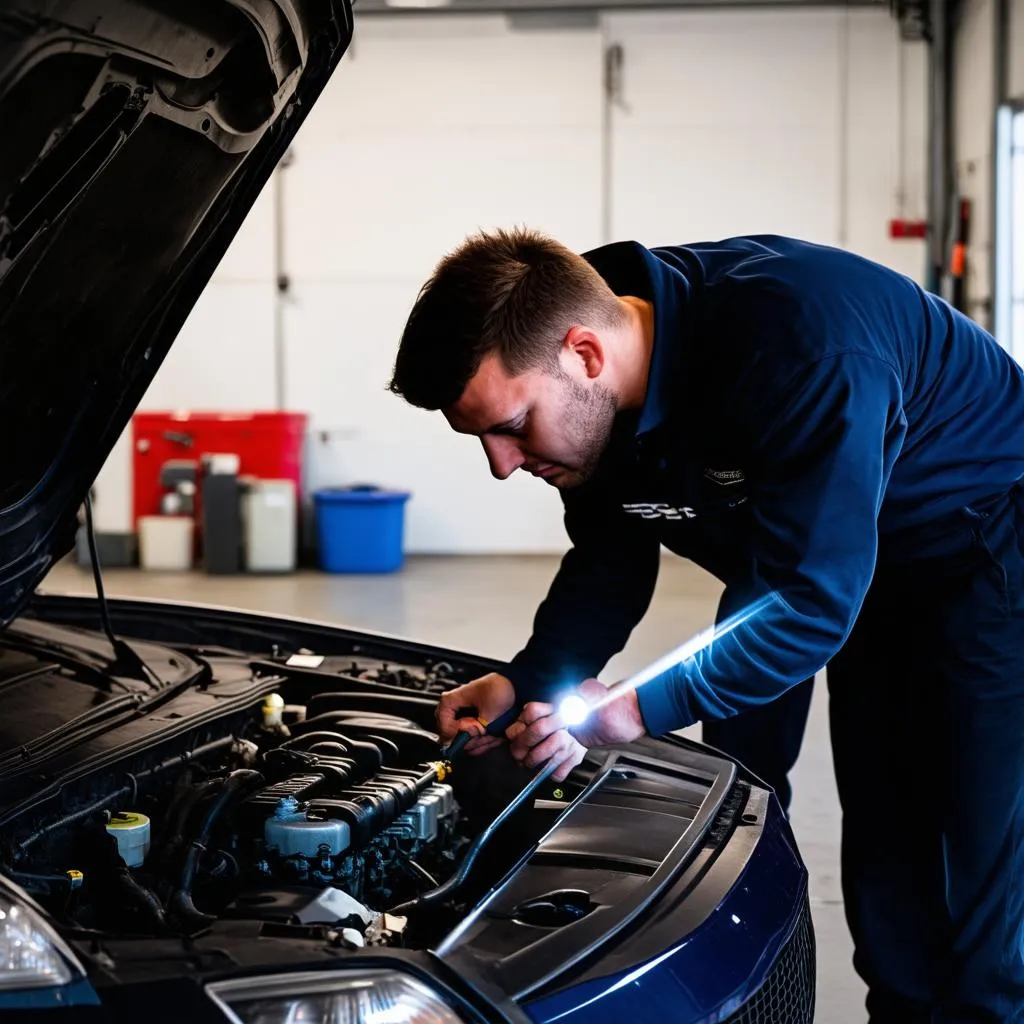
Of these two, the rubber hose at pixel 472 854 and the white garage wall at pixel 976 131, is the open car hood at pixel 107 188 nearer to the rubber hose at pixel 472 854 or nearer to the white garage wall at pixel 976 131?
the rubber hose at pixel 472 854

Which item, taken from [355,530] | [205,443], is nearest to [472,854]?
[355,530]

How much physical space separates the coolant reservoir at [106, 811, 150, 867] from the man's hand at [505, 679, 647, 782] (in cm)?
48

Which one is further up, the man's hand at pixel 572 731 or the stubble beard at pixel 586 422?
the stubble beard at pixel 586 422

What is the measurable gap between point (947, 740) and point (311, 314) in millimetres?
6469

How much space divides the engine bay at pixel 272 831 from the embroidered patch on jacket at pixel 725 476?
506 mm

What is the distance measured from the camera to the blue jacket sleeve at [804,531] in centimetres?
151

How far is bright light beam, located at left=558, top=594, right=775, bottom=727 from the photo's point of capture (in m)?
1.59

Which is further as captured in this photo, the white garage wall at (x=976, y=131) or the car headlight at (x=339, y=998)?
the white garage wall at (x=976, y=131)

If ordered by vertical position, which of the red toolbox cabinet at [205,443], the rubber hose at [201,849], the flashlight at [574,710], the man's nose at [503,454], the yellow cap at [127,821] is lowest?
the red toolbox cabinet at [205,443]

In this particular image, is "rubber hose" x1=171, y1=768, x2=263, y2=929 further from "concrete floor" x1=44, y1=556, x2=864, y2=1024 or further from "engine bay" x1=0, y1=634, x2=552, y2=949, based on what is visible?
"concrete floor" x1=44, y1=556, x2=864, y2=1024

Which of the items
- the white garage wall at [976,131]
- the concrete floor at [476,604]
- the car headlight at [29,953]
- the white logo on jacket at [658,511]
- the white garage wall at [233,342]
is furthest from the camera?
the white garage wall at [233,342]

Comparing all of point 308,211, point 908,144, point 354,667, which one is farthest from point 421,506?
point 354,667

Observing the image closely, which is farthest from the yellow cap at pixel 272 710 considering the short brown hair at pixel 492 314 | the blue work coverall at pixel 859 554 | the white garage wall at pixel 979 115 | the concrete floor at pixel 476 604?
the white garage wall at pixel 979 115

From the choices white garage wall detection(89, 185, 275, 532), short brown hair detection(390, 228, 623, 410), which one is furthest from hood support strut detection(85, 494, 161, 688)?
white garage wall detection(89, 185, 275, 532)
